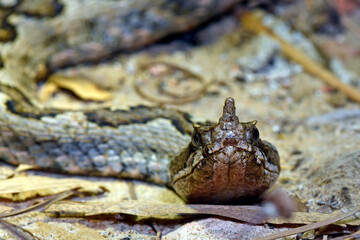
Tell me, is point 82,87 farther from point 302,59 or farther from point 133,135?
point 302,59

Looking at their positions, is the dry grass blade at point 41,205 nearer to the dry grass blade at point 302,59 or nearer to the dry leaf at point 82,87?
the dry leaf at point 82,87

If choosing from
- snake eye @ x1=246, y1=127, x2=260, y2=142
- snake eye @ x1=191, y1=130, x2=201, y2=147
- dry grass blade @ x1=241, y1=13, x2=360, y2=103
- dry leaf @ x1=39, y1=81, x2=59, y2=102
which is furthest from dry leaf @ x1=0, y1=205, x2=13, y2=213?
dry grass blade @ x1=241, y1=13, x2=360, y2=103

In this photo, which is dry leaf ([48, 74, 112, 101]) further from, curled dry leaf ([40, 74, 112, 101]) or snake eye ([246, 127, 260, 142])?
snake eye ([246, 127, 260, 142])

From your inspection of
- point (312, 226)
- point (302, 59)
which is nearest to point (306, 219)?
point (312, 226)

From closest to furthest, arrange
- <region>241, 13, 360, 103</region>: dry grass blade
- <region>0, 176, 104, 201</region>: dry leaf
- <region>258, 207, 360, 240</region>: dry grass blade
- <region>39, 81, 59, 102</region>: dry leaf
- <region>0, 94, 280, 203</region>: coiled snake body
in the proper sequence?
<region>258, 207, 360, 240</region>: dry grass blade, <region>0, 176, 104, 201</region>: dry leaf, <region>0, 94, 280, 203</region>: coiled snake body, <region>39, 81, 59, 102</region>: dry leaf, <region>241, 13, 360, 103</region>: dry grass blade

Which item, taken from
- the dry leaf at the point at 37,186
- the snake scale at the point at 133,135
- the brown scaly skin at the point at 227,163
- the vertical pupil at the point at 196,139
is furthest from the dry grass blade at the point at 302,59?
the dry leaf at the point at 37,186

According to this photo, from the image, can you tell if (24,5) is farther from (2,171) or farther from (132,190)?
(132,190)
